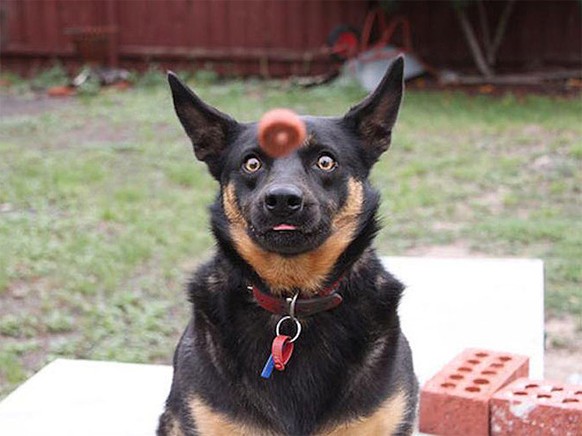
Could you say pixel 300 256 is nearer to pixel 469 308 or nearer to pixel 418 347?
pixel 418 347

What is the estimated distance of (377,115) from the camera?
2975 millimetres

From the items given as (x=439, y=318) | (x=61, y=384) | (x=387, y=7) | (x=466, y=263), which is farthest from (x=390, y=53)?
(x=61, y=384)

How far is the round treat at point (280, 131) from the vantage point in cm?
246

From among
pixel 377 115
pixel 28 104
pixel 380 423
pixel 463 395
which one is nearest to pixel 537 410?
pixel 463 395

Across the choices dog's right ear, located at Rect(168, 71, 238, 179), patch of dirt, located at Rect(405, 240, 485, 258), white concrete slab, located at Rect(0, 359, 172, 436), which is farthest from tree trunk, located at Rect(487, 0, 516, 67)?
dog's right ear, located at Rect(168, 71, 238, 179)

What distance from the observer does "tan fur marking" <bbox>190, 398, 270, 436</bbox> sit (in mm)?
2762

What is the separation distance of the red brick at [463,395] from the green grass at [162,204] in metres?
0.71

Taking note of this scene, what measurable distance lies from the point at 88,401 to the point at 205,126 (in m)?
1.31

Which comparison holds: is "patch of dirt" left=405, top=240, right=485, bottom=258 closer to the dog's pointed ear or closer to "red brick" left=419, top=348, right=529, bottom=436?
"red brick" left=419, top=348, right=529, bottom=436

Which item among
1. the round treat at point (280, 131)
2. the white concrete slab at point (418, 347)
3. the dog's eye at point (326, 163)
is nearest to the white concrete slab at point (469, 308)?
the white concrete slab at point (418, 347)

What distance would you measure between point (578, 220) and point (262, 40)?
23.0 feet

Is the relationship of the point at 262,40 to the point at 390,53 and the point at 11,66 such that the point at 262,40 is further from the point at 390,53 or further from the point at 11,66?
the point at 11,66

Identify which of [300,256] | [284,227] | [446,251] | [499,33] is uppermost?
[284,227]

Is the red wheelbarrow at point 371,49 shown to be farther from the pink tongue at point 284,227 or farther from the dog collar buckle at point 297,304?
the pink tongue at point 284,227
